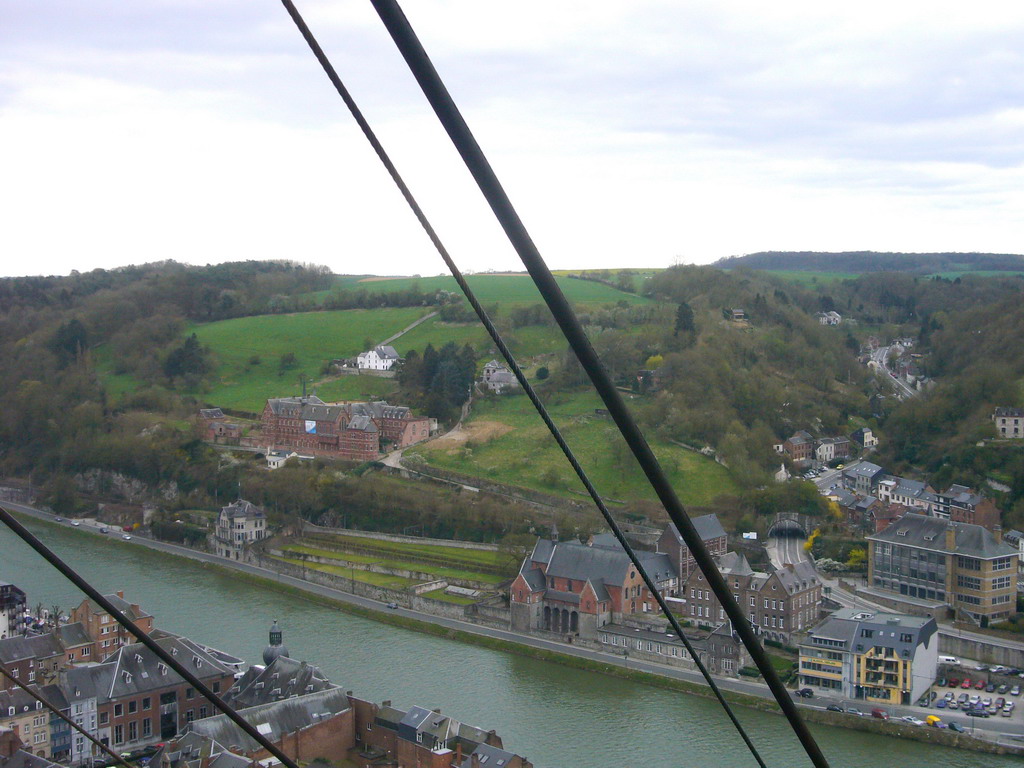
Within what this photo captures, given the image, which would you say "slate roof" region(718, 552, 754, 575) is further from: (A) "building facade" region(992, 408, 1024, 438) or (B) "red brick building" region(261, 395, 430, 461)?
(B) "red brick building" region(261, 395, 430, 461)

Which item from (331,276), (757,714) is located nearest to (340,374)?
(331,276)

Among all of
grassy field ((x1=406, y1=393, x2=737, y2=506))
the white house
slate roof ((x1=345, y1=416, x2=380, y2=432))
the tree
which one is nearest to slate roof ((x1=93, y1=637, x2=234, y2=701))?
grassy field ((x1=406, y1=393, x2=737, y2=506))

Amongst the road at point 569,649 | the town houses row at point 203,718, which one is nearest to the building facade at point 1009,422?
the road at point 569,649

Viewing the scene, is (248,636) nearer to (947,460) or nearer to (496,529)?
(496,529)

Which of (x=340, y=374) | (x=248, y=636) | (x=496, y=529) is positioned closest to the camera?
(x=248, y=636)

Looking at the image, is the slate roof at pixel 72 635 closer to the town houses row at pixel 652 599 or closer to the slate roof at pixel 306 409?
the town houses row at pixel 652 599

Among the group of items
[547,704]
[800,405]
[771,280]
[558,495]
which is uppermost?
[771,280]

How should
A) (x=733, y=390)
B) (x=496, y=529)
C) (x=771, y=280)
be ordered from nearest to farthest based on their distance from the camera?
1. (x=496, y=529)
2. (x=733, y=390)
3. (x=771, y=280)
